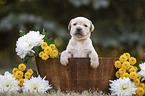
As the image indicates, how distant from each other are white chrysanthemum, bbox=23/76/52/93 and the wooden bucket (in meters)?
0.12

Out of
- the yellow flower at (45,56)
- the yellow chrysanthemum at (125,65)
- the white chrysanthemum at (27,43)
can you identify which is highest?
the white chrysanthemum at (27,43)

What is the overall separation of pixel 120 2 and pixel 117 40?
193 centimetres

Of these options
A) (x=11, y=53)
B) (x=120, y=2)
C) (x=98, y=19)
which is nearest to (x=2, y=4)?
(x=11, y=53)

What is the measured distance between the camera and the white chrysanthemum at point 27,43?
2066 millimetres

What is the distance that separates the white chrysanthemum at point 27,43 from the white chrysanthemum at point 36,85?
0.96 ft

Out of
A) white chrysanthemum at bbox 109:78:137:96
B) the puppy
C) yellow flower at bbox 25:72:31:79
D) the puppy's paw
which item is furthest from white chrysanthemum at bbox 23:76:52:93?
white chrysanthemum at bbox 109:78:137:96

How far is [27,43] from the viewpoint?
2098 mm

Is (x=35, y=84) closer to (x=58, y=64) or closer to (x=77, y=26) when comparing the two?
(x=58, y=64)

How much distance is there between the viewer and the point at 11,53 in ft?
26.2

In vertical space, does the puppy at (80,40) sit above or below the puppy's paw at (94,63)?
above

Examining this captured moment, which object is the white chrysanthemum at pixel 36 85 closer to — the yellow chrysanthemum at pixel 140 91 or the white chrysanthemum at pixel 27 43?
the white chrysanthemum at pixel 27 43

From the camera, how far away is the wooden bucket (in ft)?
6.40

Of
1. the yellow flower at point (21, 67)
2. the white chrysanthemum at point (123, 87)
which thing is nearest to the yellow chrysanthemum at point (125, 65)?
the white chrysanthemum at point (123, 87)

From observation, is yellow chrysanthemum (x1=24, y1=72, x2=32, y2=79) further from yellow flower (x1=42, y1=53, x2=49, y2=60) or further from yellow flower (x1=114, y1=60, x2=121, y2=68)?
yellow flower (x1=114, y1=60, x2=121, y2=68)
